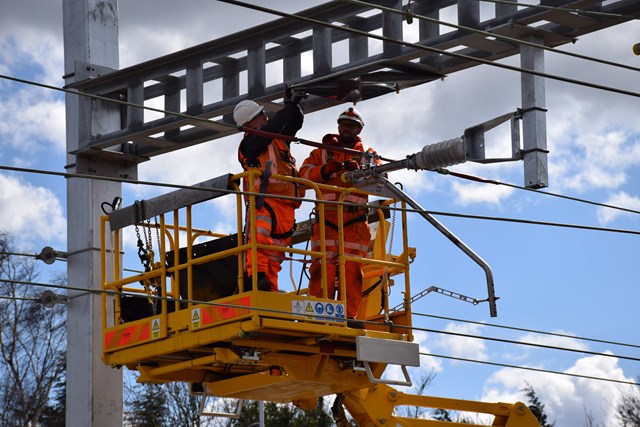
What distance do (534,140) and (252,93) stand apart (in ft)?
11.4

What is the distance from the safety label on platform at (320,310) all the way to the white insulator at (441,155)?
155 centimetres

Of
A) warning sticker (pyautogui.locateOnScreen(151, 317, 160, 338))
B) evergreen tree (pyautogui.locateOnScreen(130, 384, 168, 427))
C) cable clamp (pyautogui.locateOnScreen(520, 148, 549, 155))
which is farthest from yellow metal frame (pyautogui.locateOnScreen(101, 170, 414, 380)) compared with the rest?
evergreen tree (pyautogui.locateOnScreen(130, 384, 168, 427))

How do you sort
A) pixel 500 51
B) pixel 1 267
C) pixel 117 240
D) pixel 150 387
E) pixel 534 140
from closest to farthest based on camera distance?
pixel 534 140 → pixel 500 51 → pixel 117 240 → pixel 1 267 → pixel 150 387

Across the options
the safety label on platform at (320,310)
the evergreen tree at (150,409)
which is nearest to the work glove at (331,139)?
the safety label on platform at (320,310)

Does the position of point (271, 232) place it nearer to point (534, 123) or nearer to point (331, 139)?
point (331, 139)

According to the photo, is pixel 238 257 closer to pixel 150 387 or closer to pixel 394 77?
pixel 394 77

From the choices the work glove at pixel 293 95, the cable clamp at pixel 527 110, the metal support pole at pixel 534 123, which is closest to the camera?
the metal support pole at pixel 534 123

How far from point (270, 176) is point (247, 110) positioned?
1.10 m

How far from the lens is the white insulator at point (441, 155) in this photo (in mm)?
12164

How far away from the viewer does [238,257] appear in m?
12.4

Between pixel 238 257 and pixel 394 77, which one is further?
pixel 394 77

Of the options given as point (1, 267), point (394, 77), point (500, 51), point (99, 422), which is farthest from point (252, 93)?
point (1, 267)

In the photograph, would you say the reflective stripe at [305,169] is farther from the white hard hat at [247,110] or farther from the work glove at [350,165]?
the white hard hat at [247,110]

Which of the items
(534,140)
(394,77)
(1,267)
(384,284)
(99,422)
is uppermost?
(1,267)
